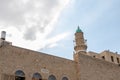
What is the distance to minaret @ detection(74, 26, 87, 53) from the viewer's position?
36.2 meters

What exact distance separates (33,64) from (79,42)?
18797 millimetres

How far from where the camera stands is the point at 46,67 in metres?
20.2

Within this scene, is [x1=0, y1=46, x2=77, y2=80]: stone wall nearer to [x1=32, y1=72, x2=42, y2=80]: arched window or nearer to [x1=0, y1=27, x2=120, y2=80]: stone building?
[x1=0, y1=27, x2=120, y2=80]: stone building

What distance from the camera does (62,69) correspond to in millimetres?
21172

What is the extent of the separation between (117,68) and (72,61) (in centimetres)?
707

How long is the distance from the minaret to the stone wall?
14.1 m

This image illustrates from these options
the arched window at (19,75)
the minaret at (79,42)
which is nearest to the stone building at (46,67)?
the arched window at (19,75)

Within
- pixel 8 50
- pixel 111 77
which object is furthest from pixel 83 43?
pixel 8 50

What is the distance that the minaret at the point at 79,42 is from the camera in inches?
1427

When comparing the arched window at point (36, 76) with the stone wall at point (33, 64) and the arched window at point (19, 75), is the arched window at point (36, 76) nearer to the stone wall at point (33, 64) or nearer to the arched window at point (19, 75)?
the stone wall at point (33, 64)

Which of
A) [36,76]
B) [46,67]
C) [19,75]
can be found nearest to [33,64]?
[36,76]

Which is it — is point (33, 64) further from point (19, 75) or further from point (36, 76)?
point (19, 75)

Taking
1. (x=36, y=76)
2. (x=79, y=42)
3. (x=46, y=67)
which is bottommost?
(x=36, y=76)

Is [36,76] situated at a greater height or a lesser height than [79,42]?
lesser
